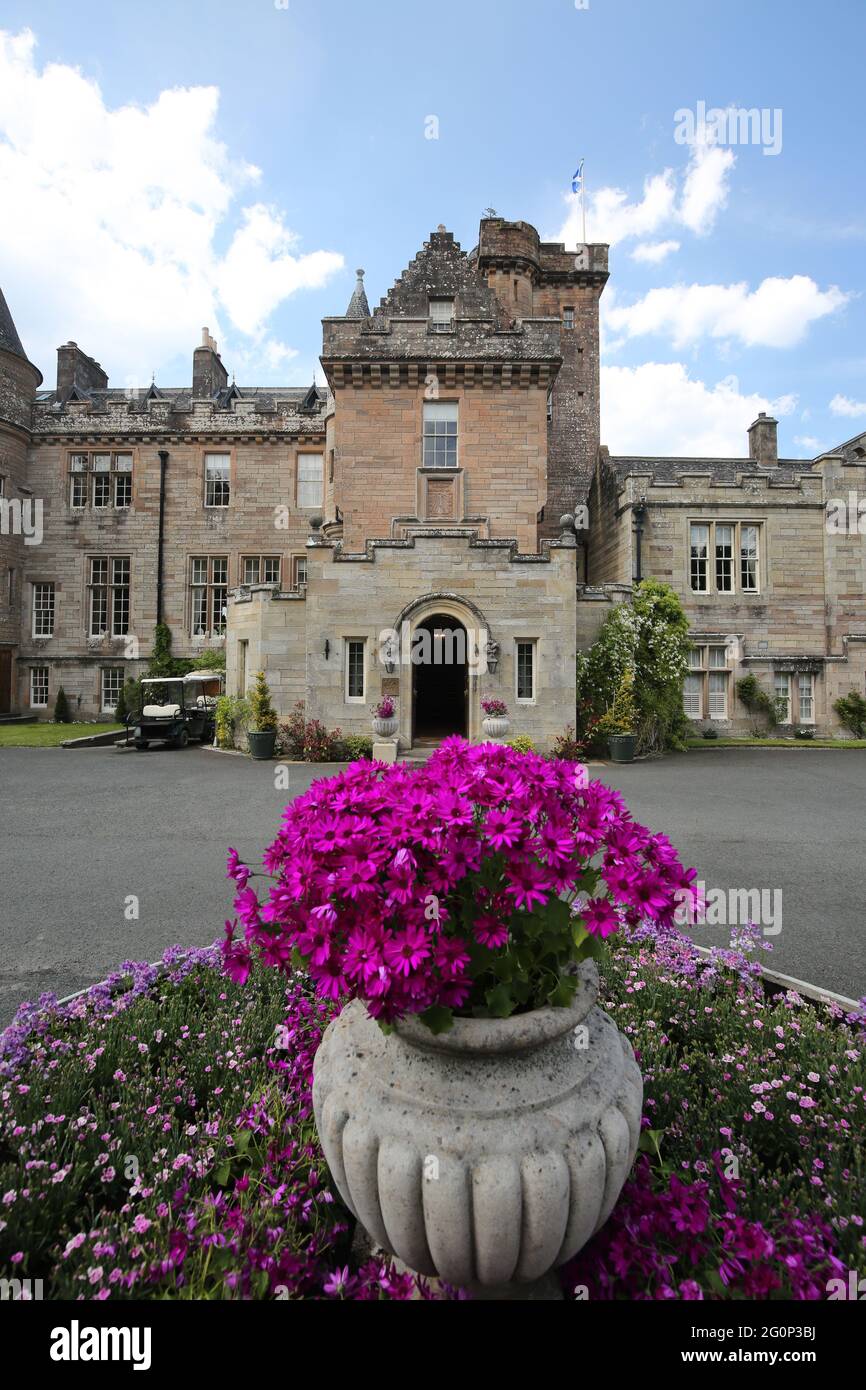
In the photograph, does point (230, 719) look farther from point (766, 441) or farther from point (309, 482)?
point (766, 441)

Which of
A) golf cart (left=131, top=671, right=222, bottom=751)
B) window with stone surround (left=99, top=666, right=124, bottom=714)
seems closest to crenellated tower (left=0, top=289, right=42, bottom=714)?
window with stone surround (left=99, top=666, right=124, bottom=714)

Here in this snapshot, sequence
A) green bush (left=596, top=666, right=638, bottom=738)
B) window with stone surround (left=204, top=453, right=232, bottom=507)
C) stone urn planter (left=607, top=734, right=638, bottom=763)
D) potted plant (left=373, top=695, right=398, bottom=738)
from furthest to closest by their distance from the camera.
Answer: window with stone surround (left=204, top=453, right=232, bottom=507)
green bush (left=596, top=666, right=638, bottom=738)
stone urn planter (left=607, top=734, right=638, bottom=763)
potted plant (left=373, top=695, right=398, bottom=738)

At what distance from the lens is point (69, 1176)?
246 cm

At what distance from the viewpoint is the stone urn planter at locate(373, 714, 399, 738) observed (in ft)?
48.4

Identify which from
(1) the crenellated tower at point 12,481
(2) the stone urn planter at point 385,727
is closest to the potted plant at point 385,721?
(2) the stone urn planter at point 385,727

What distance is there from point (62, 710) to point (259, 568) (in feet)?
34.6

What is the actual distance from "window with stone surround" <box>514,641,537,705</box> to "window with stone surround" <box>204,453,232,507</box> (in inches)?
701

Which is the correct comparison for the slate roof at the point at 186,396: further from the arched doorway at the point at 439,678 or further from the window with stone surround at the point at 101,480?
the arched doorway at the point at 439,678

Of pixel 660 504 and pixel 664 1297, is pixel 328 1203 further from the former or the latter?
pixel 660 504

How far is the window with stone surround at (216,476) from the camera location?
91.2 feet

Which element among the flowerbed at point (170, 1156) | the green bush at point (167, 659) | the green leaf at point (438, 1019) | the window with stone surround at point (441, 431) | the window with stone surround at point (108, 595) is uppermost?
the window with stone surround at point (441, 431)

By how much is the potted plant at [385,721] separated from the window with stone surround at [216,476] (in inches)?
691

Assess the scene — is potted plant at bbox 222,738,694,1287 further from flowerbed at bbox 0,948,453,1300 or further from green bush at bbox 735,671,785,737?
green bush at bbox 735,671,785,737
